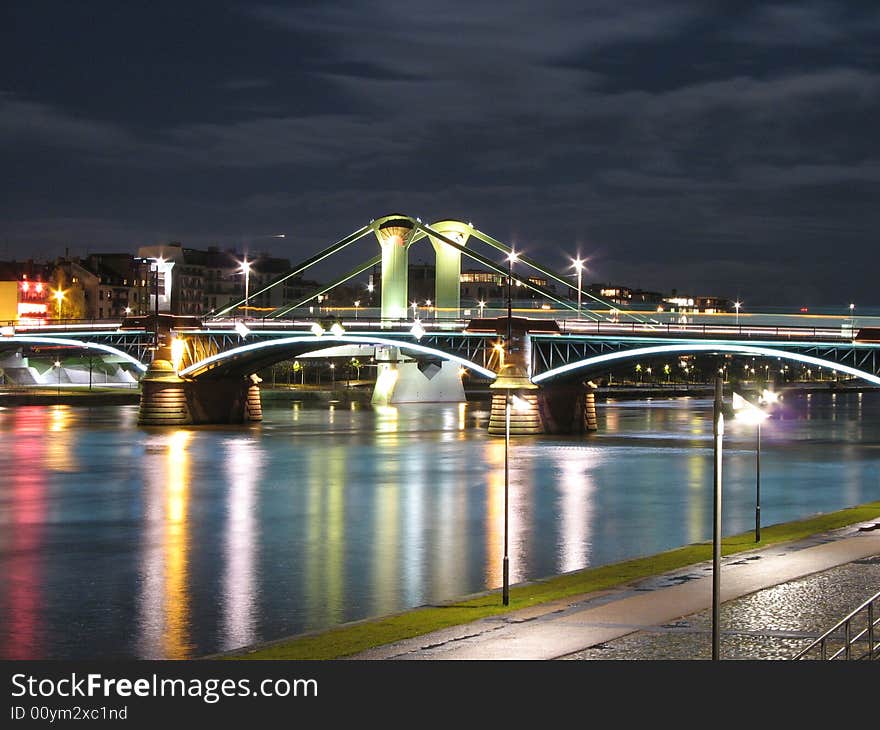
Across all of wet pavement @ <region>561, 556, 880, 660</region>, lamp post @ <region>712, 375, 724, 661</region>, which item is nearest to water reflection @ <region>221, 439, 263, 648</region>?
wet pavement @ <region>561, 556, 880, 660</region>

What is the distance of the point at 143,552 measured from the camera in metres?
39.7

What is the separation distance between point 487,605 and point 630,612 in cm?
341

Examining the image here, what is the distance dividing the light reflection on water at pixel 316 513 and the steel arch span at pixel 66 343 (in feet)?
17.7

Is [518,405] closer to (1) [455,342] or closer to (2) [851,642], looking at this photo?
(1) [455,342]

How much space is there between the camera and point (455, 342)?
280 feet

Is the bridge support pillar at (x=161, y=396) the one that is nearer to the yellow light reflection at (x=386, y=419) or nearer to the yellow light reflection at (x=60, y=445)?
the yellow light reflection at (x=60, y=445)

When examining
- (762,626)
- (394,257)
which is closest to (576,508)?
Result: (762,626)

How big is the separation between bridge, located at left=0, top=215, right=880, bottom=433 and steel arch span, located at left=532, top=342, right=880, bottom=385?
7cm

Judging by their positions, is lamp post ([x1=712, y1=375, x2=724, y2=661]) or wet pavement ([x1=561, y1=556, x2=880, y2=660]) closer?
lamp post ([x1=712, y1=375, x2=724, y2=661])

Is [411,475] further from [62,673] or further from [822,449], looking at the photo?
[62,673]

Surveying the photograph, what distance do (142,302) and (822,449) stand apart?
115m

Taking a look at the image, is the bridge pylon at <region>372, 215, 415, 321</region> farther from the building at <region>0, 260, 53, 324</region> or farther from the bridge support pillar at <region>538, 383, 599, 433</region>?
the building at <region>0, 260, 53, 324</region>

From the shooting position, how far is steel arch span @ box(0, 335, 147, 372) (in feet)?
321

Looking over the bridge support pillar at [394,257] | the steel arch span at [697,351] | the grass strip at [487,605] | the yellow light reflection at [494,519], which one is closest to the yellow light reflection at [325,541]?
the grass strip at [487,605]
